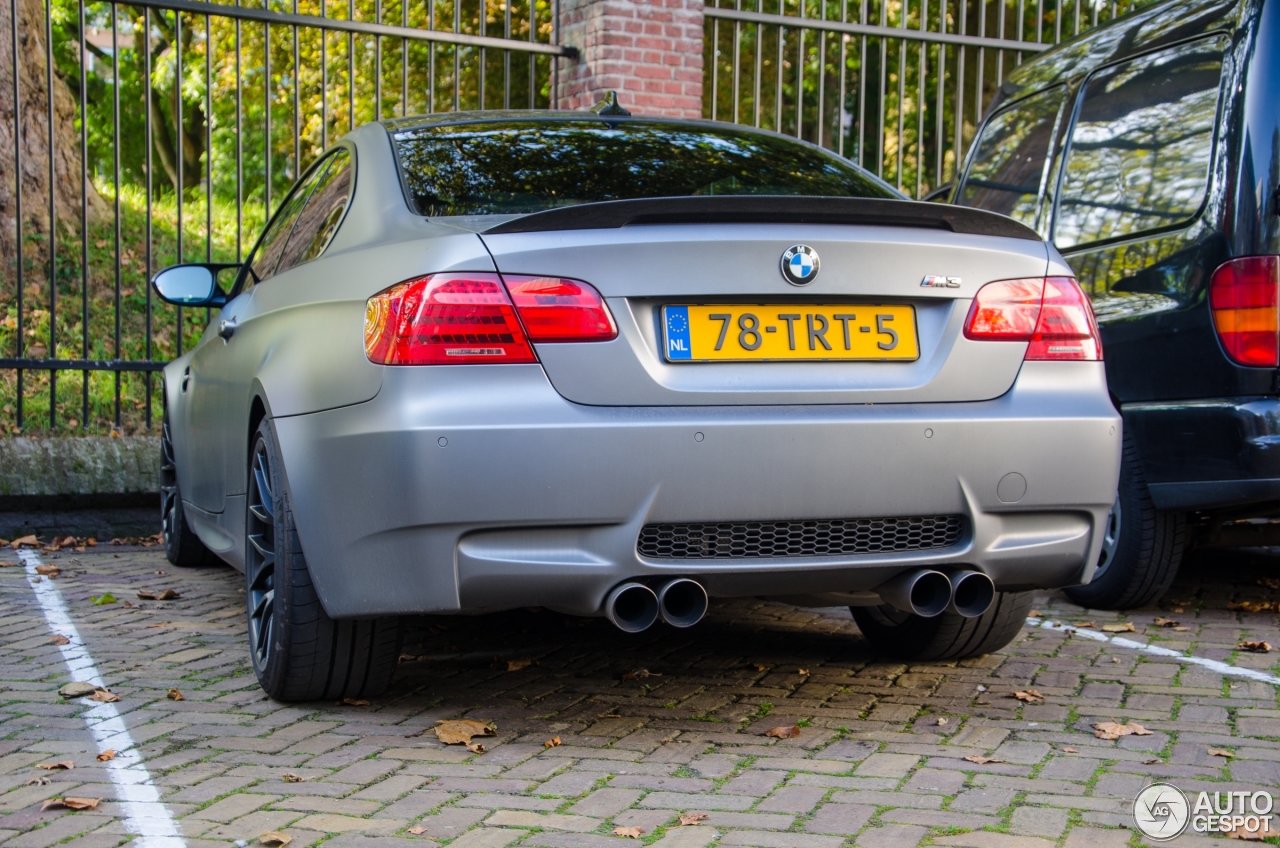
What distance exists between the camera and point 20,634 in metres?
4.89

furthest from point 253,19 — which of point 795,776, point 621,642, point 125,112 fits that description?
point 125,112

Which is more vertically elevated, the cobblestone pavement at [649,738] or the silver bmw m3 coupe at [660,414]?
the silver bmw m3 coupe at [660,414]

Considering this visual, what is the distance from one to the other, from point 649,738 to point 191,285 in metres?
2.52

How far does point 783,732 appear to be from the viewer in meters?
3.60

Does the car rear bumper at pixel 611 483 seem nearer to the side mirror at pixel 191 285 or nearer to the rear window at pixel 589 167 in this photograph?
the rear window at pixel 589 167

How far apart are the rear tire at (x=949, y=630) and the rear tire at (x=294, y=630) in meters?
1.56

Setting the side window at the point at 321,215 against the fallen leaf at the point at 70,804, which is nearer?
the fallen leaf at the point at 70,804

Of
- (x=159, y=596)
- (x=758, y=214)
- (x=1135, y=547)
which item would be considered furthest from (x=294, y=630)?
(x=1135, y=547)

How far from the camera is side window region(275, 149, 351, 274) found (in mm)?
4113

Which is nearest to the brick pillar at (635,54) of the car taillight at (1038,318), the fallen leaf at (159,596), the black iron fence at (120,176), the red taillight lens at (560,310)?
the black iron fence at (120,176)

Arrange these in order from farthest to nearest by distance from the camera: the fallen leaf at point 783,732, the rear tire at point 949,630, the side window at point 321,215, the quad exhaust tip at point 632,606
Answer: the rear tire at point 949,630
the side window at point 321,215
the fallen leaf at point 783,732
the quad exhaust tip at point 632,606

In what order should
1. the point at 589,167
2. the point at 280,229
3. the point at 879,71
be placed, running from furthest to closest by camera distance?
1. the point at 879,71
2. the point at 280,229
3. the point at 589,167

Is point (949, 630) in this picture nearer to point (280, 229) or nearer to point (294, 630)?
point (294, 630)

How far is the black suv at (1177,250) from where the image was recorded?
15.3ft
